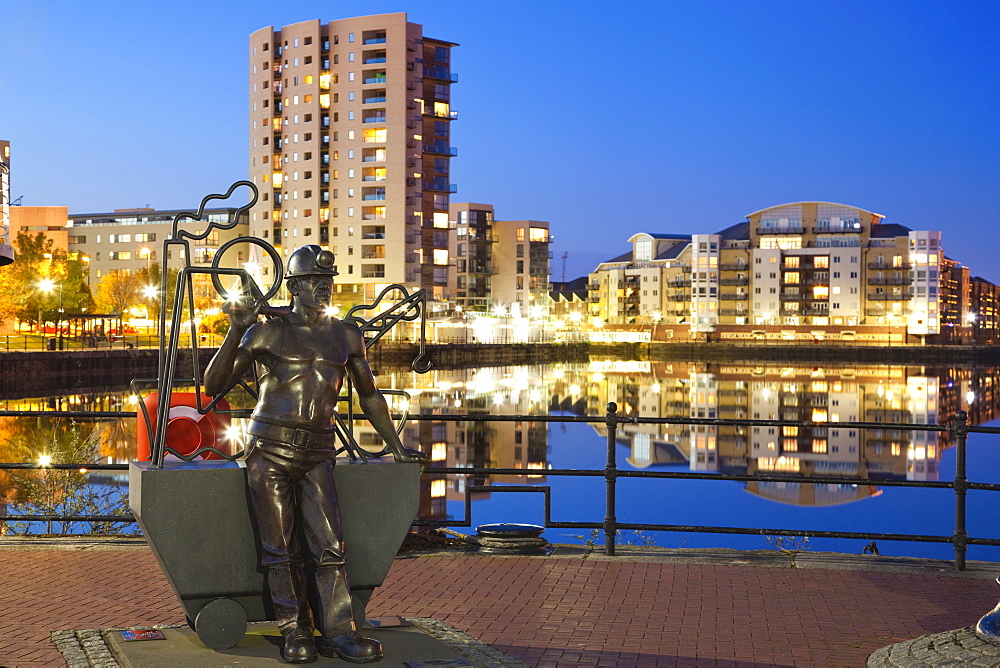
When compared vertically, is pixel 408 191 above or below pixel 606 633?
above

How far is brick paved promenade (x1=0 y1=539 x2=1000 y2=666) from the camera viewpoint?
6691mm

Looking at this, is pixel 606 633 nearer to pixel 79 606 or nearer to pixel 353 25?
pixel 79 606

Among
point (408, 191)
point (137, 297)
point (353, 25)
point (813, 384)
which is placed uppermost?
point (353, 25)

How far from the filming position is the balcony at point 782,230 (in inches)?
5699

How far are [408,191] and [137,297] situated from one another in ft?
95.6

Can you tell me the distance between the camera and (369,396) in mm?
6453

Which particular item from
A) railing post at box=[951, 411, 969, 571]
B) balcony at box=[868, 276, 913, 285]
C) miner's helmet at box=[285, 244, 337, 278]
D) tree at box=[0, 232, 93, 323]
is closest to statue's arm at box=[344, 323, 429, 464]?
miner's helmet at box=[285, 244, 337, 278]


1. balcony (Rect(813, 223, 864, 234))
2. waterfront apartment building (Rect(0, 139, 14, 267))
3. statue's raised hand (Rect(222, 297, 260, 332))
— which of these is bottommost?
statue's raised hand (Rect(222, 297, 260, 332))

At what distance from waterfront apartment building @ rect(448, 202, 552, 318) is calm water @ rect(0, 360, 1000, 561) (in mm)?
50686

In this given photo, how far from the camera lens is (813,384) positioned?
3332 inches

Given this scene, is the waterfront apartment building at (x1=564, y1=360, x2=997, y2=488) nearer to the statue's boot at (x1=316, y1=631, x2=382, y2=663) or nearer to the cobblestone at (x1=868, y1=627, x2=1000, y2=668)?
the cobblestone at (x1=868, y1=627, x2=1000, y2=668)

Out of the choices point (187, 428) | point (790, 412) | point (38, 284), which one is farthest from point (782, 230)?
point (187, 428)

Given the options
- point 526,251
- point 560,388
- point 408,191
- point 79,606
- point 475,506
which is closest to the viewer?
point 79,606

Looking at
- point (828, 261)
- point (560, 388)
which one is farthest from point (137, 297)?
point (828, 261)
